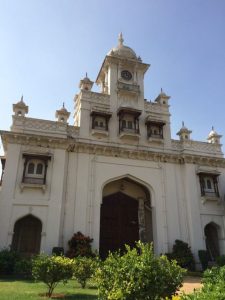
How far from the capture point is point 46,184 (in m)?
19.0

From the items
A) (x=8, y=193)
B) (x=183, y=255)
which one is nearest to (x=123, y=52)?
(x=8, y=193)

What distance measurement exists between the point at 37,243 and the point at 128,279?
13.9 m

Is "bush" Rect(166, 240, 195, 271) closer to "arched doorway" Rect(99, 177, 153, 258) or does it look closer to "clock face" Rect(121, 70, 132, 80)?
"arched doorway" Rect(99, 177, 153, 258)

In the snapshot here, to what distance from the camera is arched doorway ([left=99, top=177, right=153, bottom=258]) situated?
827 inches

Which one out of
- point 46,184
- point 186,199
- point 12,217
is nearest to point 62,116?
point 46,184

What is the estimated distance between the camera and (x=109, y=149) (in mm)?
21469

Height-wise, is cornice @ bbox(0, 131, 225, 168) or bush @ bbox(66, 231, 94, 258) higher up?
cornice @ bbox(0, 131, 225, 168)

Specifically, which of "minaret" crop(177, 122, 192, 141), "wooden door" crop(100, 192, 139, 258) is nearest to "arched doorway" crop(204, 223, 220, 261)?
"wooden door" crop(100, 192, 139, 258)

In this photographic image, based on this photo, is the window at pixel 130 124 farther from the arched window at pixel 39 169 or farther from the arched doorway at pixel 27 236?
the arched doorway at pixel 27 236

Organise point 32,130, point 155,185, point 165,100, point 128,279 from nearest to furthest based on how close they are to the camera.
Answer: point 128,279 < point 32,130 < point 155,185 < point 165,100

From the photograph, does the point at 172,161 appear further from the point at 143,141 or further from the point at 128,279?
the point at 128,279

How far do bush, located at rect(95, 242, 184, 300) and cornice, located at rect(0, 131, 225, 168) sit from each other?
14151 millimetres

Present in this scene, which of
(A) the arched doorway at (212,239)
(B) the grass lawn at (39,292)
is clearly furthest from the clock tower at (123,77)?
(B) the grass lawn at (39,292)

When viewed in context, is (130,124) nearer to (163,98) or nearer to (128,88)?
(128,88)
